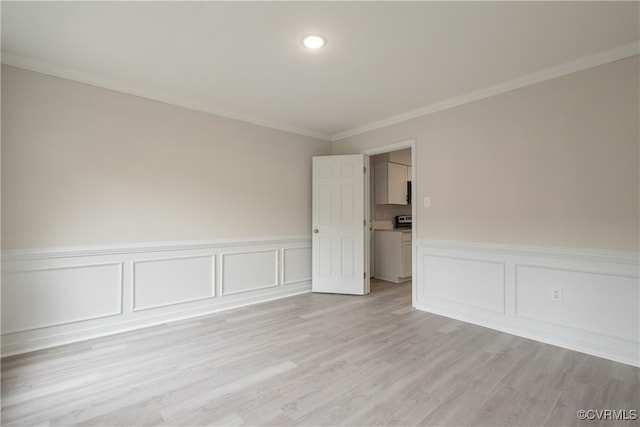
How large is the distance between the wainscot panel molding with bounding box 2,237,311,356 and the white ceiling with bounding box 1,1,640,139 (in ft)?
5.49

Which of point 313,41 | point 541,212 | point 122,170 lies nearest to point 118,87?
point 122,170

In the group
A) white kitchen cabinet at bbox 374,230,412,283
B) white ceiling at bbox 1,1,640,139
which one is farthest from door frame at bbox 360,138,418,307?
white kitchen cabinet at bbox 374,230,412,283

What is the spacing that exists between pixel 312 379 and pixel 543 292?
7.38 feet

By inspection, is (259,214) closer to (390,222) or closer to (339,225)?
(339,225)

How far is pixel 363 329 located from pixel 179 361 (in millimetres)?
1689

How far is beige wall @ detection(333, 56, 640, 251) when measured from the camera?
236 centimetres

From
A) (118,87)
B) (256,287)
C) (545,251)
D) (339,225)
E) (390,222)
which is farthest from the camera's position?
(390,222)

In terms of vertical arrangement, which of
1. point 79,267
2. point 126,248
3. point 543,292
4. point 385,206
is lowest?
point 543,292

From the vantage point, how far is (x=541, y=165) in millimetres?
2758

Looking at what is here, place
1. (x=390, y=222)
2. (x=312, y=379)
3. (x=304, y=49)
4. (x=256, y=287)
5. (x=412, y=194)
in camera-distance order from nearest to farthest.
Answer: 1. (x=312, y=379)
2. (x=304, y=49)
3. (x=412, y=194)
4. (x=256, y=287)
5. (x=390, y=222)

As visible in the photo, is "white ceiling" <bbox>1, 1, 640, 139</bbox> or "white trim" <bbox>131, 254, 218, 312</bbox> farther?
"white trim" <bbox>131, 254, 218, 312</bbox>

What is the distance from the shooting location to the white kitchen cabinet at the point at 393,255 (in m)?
5.11

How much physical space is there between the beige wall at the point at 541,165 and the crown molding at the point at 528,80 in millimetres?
50

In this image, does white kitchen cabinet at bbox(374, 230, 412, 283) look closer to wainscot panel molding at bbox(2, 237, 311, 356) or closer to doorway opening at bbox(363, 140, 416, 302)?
doorway opening at bbox(363, 140, 416, 302)
